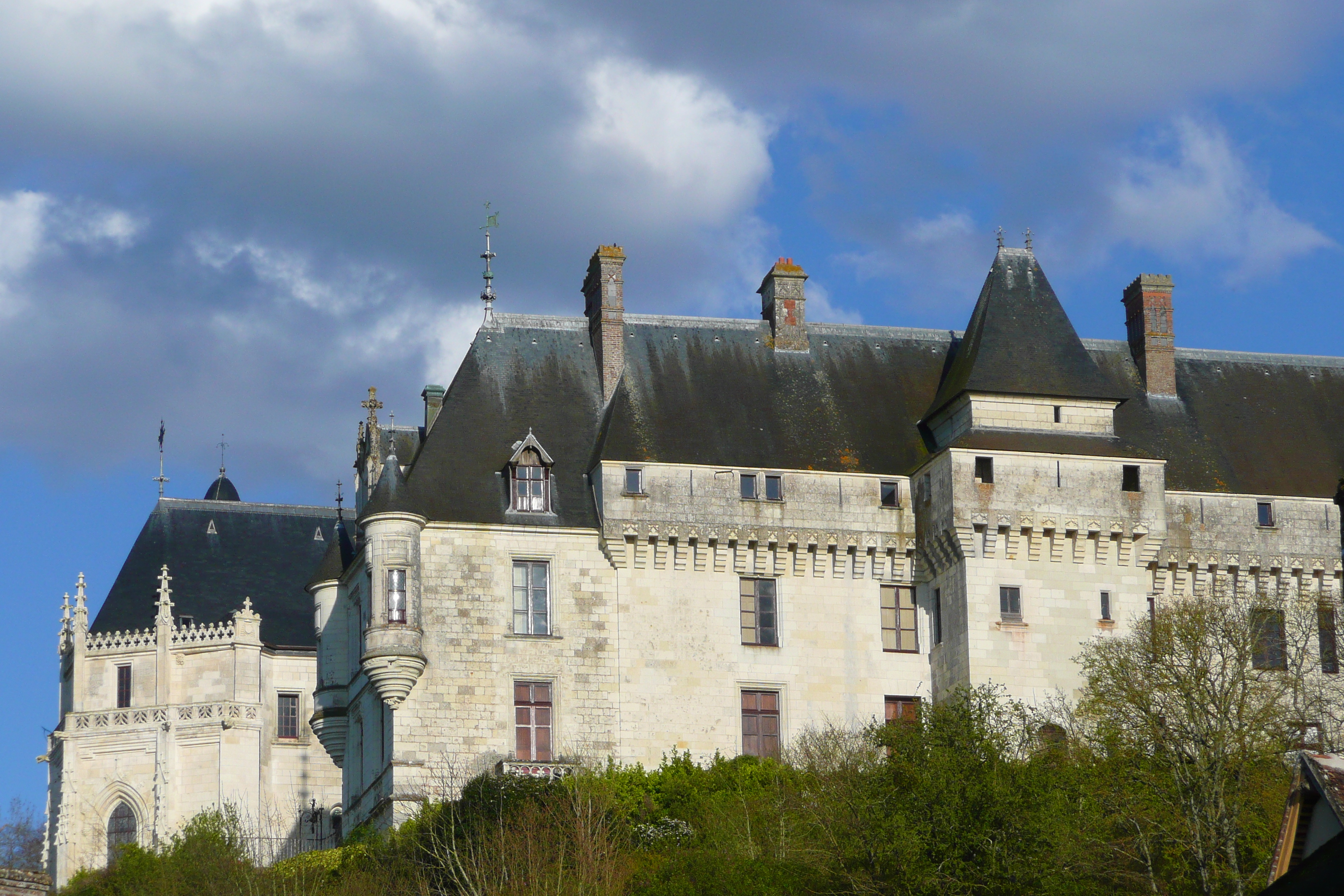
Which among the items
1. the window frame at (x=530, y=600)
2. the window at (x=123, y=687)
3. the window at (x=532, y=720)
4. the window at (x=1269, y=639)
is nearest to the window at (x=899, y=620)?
the window at (x=1269, y=639)

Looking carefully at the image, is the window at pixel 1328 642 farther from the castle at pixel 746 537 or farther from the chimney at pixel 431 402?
the chimney at pixel 431 402

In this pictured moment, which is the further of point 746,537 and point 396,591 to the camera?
point 746,537

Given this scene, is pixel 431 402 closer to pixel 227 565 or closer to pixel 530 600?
pixel 530 600

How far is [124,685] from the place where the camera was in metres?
59.6

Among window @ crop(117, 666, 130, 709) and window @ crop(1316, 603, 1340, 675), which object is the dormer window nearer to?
window @ crop(1316, 603, 1340, 675)

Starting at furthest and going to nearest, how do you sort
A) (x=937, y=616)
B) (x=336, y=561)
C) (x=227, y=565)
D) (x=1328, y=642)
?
(x=227, y=565), (x=336, y=561), (x=1328, y=642), (x=937, y=616)

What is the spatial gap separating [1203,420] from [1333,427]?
10.1 feet

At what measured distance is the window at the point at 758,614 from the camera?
4575 centimetres

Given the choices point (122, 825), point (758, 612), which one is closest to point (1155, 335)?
point (758, 612)

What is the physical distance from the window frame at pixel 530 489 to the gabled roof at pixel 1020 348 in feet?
27.8

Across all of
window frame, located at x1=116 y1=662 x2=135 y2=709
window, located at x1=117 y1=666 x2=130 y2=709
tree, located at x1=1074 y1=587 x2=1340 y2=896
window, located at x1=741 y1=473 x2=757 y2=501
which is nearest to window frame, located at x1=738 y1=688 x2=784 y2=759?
window, located at x1=741 y1=473 x2=757 y2=501

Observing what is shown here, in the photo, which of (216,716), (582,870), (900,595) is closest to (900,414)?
(900,595)

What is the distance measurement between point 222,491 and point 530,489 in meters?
25.2

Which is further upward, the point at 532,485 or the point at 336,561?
the point at 532,485
